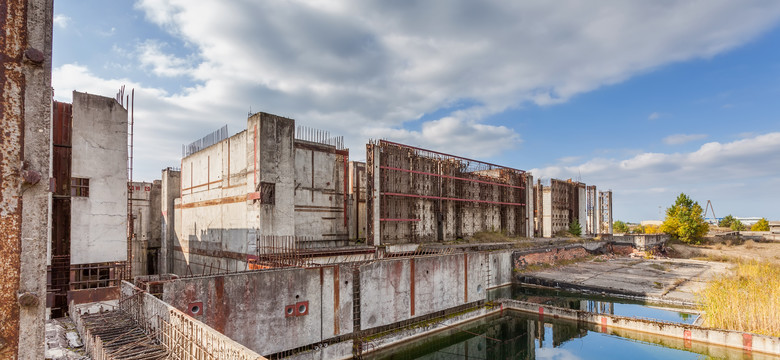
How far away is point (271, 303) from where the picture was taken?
12.3 meters

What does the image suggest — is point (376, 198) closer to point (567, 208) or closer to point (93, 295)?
point (93, 295)

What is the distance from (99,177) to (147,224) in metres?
20.1

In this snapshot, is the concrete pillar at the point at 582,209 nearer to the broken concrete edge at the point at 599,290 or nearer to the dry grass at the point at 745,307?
the broken concrete edge at the point at 599,290

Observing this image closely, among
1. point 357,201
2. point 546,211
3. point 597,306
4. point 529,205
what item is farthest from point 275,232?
point 546,211

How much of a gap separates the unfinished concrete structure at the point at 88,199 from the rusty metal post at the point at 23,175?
287 inches

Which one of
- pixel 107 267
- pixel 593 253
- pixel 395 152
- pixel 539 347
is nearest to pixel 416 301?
pixel 539 347

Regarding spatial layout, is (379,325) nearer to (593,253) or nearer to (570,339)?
(570,339)

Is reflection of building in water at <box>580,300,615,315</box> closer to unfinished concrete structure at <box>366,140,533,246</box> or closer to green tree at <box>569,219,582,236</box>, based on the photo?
unfinished concrete structure at <box>366,140,533,246</box>

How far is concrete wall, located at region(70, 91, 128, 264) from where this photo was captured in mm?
11297

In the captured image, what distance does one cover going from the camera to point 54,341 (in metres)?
8.06

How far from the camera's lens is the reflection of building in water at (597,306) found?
71.8 feet

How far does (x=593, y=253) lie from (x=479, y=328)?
26.9 metres

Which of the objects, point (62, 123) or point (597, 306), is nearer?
point (62, 123)

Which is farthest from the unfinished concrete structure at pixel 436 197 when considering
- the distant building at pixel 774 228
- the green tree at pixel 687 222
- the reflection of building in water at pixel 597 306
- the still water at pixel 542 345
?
the distant building at pixel 774 228
